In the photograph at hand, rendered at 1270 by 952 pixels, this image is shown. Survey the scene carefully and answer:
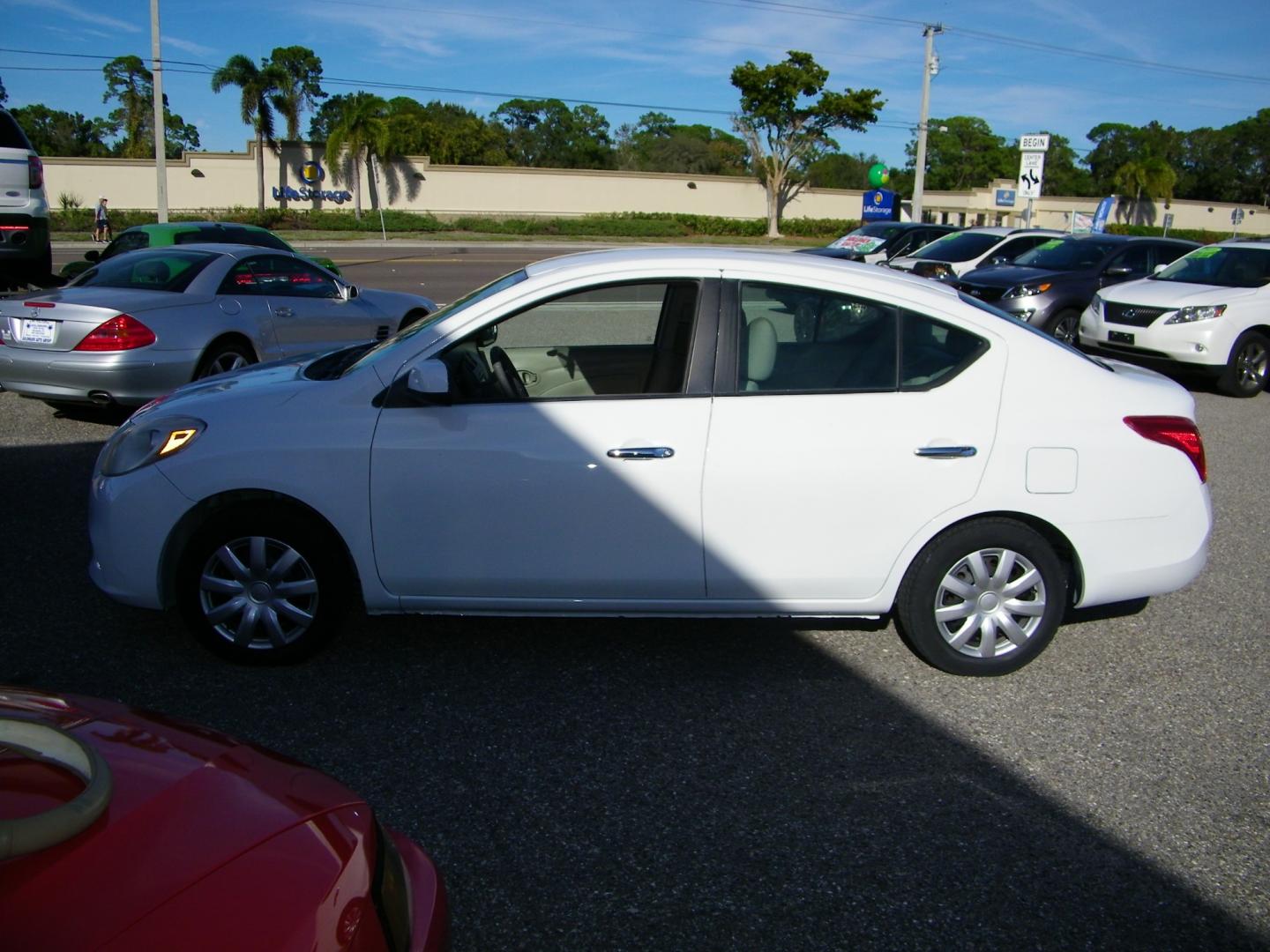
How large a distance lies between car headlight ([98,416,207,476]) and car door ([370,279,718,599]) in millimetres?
792

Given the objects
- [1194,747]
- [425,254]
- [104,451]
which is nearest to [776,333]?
[1194,747]

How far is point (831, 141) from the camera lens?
197ft

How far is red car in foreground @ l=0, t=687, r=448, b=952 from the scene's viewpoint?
1606mm

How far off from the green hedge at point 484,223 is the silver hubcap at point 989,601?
1718 inches

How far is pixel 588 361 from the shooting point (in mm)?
5363

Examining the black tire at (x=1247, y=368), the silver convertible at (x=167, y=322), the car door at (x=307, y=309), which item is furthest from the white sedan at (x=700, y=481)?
the black tire at (x=1247, y=368)

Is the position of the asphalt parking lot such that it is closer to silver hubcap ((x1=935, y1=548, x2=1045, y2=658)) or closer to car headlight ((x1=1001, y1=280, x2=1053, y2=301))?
silver hubcap ((x1=935, y1=548, x2=1045, y2=658))

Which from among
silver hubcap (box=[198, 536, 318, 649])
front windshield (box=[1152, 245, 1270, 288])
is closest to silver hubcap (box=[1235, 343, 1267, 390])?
front windshield (box=[1152, 245, 1270, 288])

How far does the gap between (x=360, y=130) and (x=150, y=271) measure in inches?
1746

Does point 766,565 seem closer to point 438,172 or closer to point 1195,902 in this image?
point 1195,902

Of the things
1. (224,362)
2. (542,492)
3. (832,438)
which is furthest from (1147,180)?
(542,492)

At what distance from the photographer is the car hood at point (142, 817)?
1579 mm

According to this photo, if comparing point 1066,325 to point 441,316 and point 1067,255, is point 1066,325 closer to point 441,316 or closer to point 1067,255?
point 1067,255

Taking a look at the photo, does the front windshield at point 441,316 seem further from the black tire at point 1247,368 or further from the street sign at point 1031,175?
the street sign at point 1031,175
